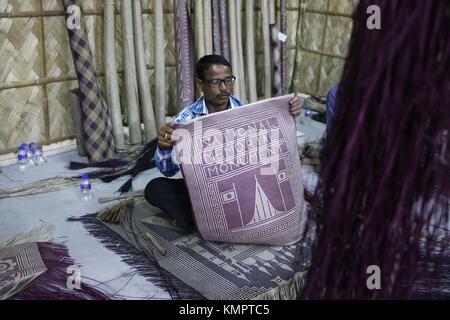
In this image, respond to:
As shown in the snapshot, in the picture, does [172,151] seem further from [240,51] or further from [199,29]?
[240,51]

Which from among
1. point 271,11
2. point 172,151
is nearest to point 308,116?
point 271,11

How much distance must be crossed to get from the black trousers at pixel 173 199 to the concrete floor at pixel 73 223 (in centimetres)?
37

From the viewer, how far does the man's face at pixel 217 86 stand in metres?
2.49

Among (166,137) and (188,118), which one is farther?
(188,118)

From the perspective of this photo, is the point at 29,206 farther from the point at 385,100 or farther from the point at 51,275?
the point at 385,100

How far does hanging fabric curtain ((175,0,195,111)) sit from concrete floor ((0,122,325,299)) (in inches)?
31.9

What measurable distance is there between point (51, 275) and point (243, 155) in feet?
3.36

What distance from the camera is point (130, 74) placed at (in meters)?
4.03

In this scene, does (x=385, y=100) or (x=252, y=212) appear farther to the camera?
(x=252, y=212)

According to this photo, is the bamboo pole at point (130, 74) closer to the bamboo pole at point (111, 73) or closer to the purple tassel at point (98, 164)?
the bamboo pole at point (111, 73)

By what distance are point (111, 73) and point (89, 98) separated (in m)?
0.33
